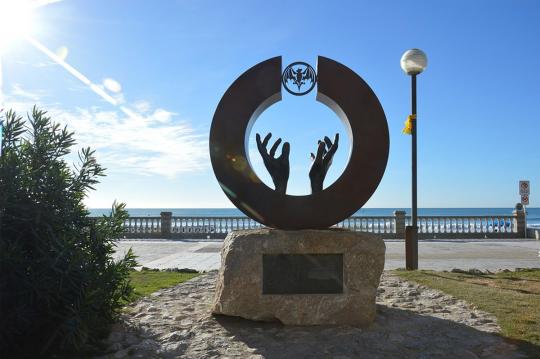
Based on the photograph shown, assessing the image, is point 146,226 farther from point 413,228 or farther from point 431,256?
point 413,228

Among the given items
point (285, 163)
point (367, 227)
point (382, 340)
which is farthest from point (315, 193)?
point (367, 227)

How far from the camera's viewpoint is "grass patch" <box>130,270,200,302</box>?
8.07 metres

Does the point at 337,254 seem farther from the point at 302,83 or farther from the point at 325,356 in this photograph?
the point at 302,83

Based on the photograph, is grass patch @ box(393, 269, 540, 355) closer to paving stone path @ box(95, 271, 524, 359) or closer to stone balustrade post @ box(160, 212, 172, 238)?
paving stone path @ box(95, 271, 524, 359)

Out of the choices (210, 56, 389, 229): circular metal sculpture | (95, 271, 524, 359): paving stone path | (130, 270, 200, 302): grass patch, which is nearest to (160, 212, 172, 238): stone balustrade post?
(130, 270, 200, 302): grass patch

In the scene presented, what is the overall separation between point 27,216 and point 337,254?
3614 millimetres

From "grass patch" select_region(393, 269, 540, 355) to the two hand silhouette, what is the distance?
2921mm

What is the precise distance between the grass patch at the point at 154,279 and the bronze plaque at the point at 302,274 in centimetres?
275

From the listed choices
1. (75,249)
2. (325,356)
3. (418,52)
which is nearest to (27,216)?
(75,249)

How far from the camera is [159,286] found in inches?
329

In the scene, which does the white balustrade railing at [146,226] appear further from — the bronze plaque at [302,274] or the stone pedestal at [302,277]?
the bronze plaque at [302,274]

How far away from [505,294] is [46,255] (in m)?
6.73

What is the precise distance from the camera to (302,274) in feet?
19.2

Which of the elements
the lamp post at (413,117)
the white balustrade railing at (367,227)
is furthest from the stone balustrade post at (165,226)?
the lamp post at (413,117)
